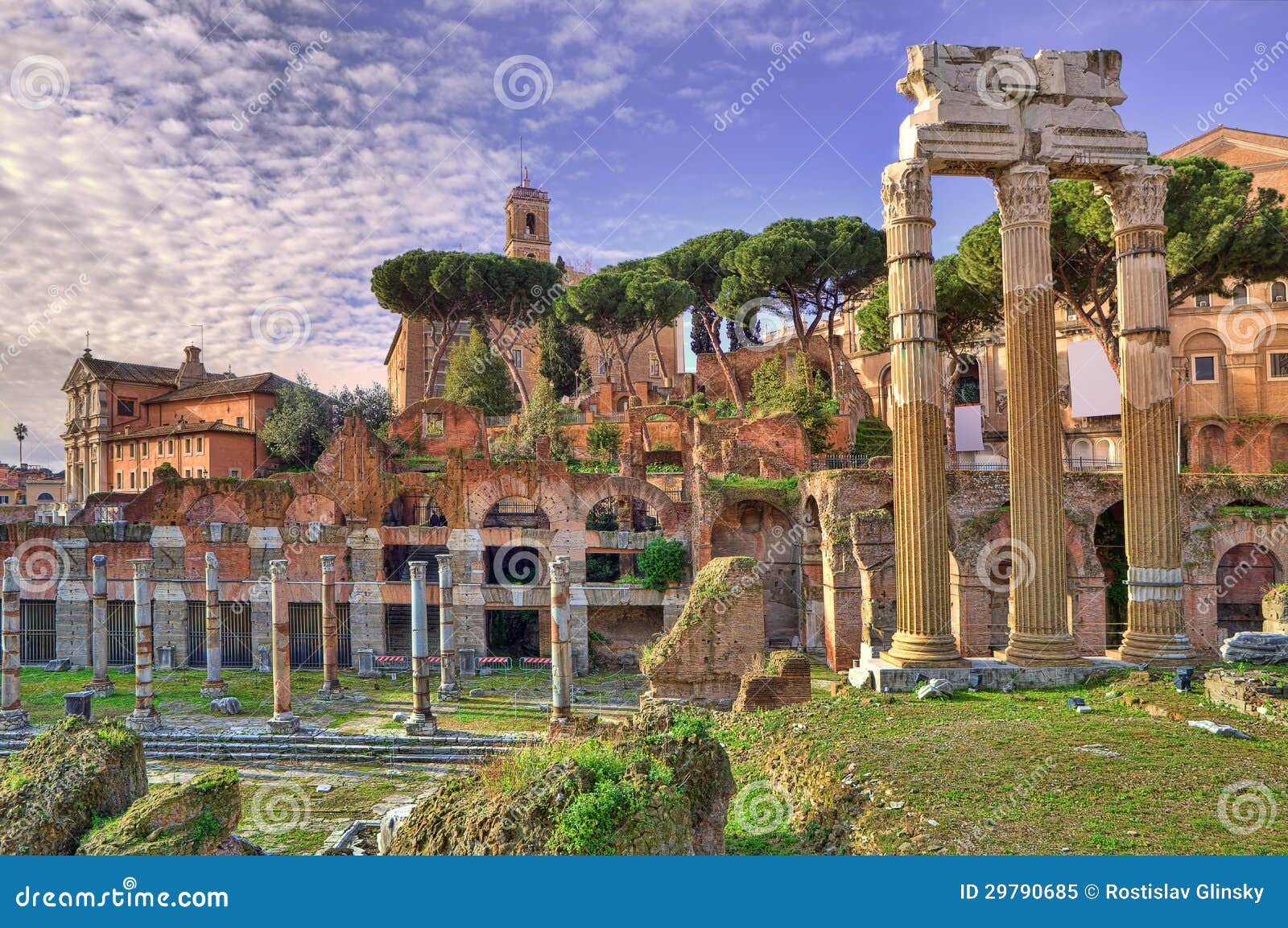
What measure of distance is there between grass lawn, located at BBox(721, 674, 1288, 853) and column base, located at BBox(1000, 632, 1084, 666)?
1.64ft

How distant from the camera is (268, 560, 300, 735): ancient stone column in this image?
14234 millimetres

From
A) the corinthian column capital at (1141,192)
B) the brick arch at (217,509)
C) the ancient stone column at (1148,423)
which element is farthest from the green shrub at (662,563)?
the corinthian column capital at (1141,192)

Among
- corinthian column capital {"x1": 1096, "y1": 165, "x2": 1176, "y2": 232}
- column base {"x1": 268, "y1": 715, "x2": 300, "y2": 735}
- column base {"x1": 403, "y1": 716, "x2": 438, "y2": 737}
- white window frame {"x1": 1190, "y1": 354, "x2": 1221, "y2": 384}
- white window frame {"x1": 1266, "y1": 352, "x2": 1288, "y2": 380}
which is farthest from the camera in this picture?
white window frame {"x1": 1190, "y1": 354, "x2": 1221, "y2": 384}

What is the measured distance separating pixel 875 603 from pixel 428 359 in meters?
40.0

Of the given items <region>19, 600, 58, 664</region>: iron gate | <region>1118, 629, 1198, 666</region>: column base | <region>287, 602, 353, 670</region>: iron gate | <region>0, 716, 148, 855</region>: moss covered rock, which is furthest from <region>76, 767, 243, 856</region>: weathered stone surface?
<region>19, 600, 58, 664</region>: iron gate

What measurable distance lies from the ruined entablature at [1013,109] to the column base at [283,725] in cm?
1311

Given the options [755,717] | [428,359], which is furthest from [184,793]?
[428,359]

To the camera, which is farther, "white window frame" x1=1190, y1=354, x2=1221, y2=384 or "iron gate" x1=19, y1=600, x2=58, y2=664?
"white window frame" x1=1190, y1=354, x2=1221, y2=384

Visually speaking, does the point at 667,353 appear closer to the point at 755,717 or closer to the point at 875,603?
the point at 875,603

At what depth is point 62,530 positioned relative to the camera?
21.4 meters

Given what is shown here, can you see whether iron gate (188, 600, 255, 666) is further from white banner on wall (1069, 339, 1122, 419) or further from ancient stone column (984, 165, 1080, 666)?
white banner on wall (1069, 339, 1122, 419)

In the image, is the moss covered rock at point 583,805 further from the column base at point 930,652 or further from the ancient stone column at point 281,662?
the ancient stone column at point 281,662

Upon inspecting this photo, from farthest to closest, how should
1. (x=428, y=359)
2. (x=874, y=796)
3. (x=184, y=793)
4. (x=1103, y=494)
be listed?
(x=428, y=359), (x=1103, y=494), (x=874, y=796), (x=184, y=793)

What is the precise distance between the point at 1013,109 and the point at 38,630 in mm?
24694
